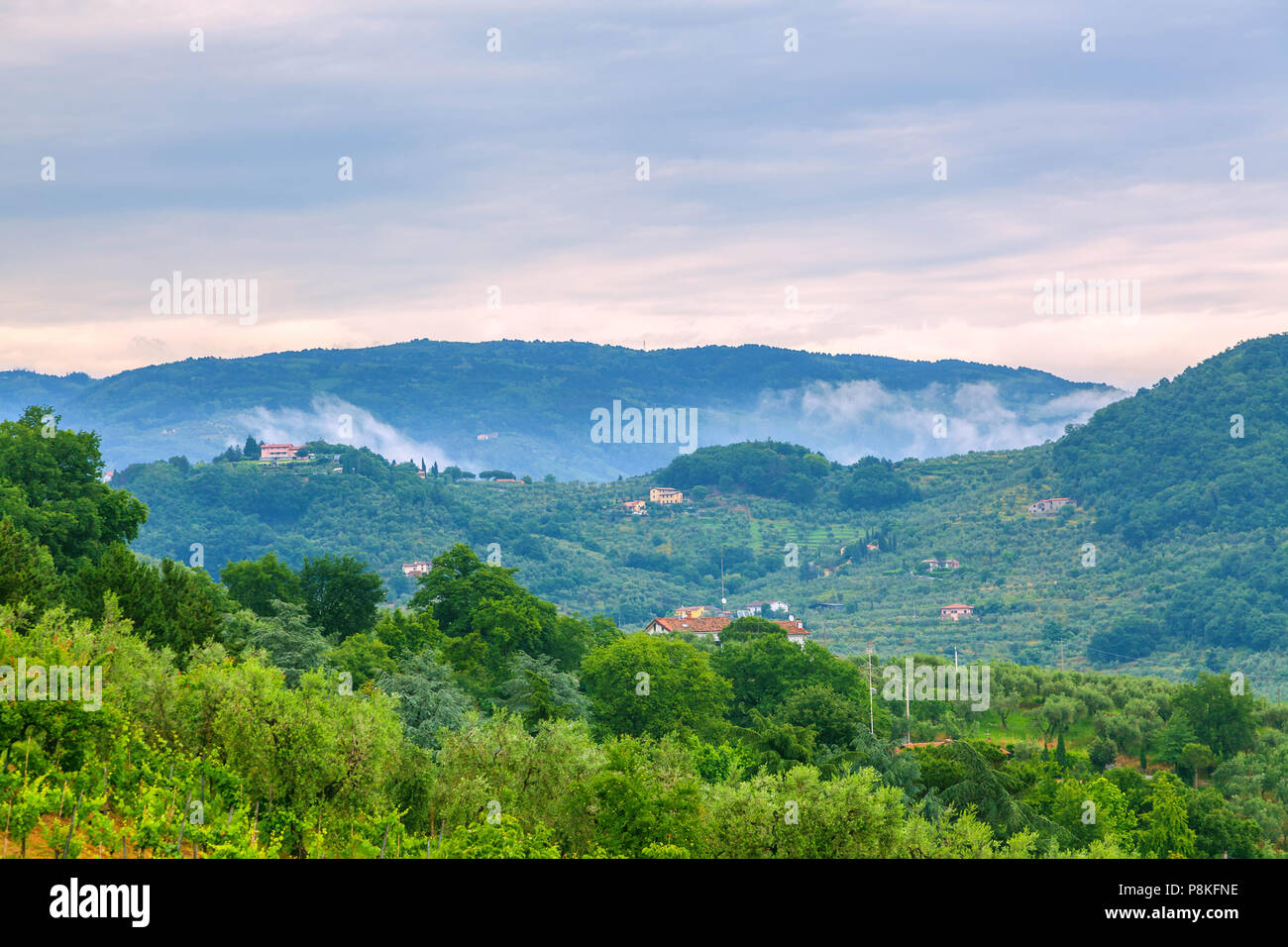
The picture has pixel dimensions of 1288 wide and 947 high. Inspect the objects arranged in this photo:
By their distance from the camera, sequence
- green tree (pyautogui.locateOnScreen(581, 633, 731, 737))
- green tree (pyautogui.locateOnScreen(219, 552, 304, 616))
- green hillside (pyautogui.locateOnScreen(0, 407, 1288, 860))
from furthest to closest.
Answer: green tree (pyautogui.locateOnScreen(219, 552, 304, 616))
green tree (pyautogui.locateOnScreen(581, 633, 731, 737))
green hillside (pyautogui.locateOnScreen(0, 407, 1288, 860))

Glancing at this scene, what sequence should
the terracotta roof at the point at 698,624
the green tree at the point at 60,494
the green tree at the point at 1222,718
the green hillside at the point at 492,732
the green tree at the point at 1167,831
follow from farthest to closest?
the terracotta roof at the point at 698,624 < the green tree at the point at 1222,718 < the green tree at the point at 60,494 < the green tree at the point at 1167,831 < the green hillside at the point at 492,732

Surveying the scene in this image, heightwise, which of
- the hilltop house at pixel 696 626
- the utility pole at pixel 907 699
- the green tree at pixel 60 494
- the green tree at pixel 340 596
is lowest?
the utility pole at pixel 907 699

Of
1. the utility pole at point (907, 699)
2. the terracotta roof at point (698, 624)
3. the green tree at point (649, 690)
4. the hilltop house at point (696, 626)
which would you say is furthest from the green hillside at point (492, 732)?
the terracotta roof at point (698, 624)

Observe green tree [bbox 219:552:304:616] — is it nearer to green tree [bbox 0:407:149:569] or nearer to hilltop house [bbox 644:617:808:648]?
green tree [bbox 0:407:149:569]

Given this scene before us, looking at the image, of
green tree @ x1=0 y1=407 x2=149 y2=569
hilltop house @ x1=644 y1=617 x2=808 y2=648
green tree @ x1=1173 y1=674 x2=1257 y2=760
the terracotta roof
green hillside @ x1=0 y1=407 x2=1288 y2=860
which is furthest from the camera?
the terracotta roof

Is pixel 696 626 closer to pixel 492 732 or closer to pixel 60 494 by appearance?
pixel 60 494

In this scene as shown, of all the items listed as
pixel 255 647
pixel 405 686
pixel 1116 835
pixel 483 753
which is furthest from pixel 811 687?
pixel 483 753

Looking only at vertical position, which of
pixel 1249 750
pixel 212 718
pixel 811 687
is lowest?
pixel 1249 750

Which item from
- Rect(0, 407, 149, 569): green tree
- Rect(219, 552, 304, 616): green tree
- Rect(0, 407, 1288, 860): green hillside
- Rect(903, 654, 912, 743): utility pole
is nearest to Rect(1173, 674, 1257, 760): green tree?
Rect(0, 407, 1288, 860): green hillside

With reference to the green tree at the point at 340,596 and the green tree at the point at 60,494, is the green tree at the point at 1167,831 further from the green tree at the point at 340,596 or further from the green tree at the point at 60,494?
the green tree at the point at 60,494

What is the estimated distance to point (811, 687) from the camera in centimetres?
7575
